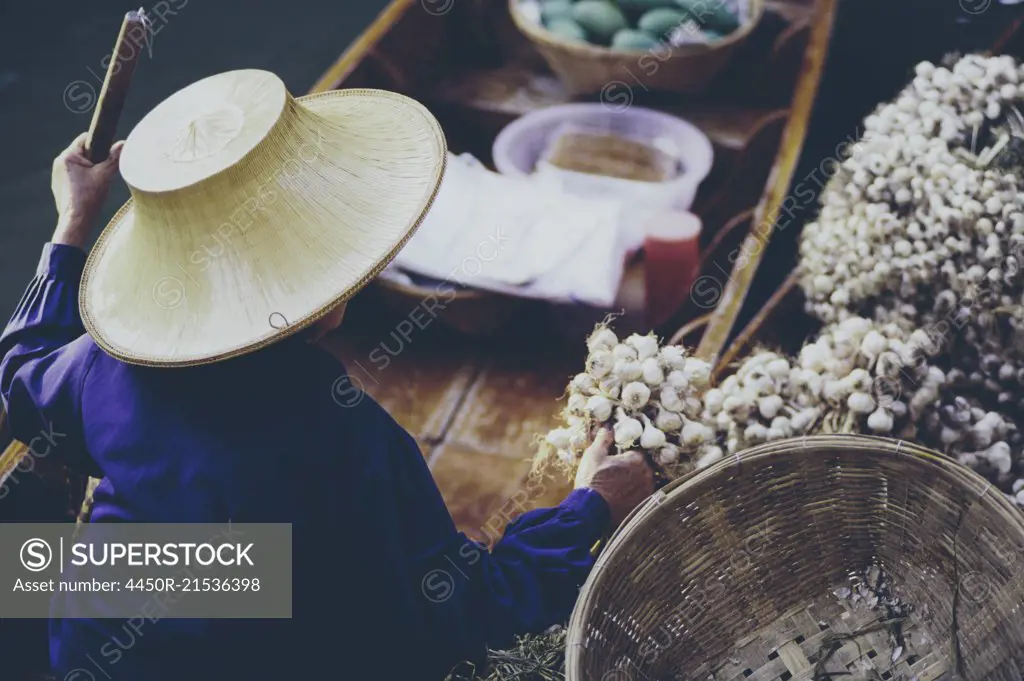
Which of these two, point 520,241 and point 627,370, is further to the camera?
point 520,241

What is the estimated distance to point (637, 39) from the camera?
3.03m

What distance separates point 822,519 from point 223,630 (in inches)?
42.1

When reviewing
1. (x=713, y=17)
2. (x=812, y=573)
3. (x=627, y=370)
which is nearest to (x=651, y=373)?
(x=627, y=370)

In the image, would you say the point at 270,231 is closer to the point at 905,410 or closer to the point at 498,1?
the point at 905,410

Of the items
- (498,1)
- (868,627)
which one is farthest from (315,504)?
(498,1)

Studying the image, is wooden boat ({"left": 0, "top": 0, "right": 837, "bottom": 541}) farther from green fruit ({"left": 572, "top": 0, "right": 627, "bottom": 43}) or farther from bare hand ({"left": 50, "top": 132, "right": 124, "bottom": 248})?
bare hand ({"left": 50, "top": 132, "right": 124, "bottom": 248})

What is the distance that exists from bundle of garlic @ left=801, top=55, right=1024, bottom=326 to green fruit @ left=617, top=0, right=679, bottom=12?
1.13 metres

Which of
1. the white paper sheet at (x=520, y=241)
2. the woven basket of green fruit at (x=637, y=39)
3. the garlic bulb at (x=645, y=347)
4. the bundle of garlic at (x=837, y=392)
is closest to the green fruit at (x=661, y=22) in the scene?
the woven basket of green fruit at (x=637, y=39)

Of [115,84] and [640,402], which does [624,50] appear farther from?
[115,84]

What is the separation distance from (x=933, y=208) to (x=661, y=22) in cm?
141

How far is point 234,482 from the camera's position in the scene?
135 cm

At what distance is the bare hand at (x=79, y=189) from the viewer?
5.80 ft

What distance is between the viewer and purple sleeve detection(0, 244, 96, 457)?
5.02 feet

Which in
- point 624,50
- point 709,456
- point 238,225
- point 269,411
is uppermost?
point 238,225
